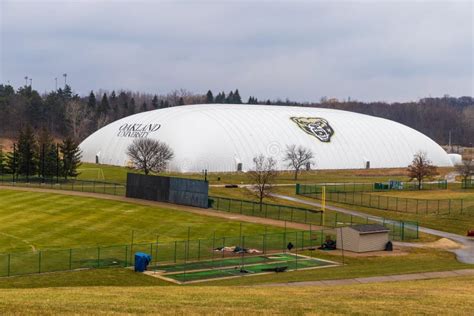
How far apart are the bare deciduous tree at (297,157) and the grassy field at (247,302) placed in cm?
8025

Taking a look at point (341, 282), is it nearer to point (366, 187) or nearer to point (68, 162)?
point (366, 187)

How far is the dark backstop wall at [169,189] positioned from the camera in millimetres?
67438

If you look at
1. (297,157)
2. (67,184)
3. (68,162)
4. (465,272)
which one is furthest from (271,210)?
(297,157)

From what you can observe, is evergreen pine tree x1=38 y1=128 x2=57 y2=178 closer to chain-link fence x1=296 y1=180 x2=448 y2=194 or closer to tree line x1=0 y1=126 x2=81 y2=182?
tree line x1=0 y1=126 x2=81 y2=182

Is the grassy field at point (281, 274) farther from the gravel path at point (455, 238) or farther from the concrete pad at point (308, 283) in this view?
the gravel path at point (455, 238)

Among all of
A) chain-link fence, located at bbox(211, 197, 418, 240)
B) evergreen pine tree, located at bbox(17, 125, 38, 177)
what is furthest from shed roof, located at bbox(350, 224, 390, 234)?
evergreen pine tree, located at bbox(17, 125, 38, 177)

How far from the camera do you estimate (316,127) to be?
123m

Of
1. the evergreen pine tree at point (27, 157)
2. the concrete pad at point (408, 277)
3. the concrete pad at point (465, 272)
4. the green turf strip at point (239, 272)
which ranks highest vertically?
the evergreen pine tree at point (27, 157)

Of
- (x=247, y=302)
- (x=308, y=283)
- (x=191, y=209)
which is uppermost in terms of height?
(x=191, y=209)

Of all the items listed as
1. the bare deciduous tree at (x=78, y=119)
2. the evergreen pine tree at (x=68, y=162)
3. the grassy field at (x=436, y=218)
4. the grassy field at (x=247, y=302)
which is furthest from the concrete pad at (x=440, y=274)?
the bare deciduous tree at (x=78, y=119)

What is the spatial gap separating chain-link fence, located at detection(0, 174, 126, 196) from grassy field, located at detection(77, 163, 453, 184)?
7685mm

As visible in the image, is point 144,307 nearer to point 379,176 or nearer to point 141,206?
point 141,206

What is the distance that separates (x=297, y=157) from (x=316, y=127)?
50.7 feet

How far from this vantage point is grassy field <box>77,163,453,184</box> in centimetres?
9875
